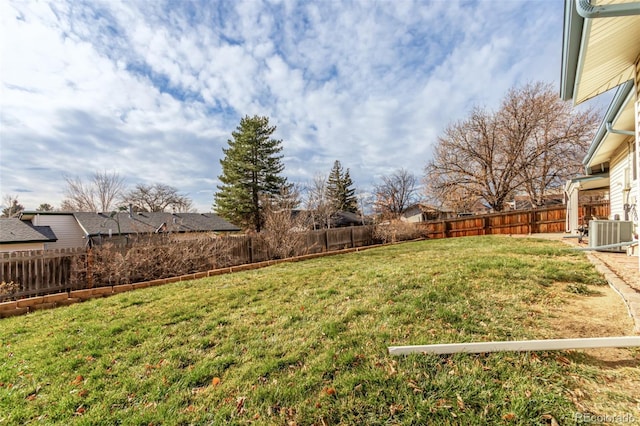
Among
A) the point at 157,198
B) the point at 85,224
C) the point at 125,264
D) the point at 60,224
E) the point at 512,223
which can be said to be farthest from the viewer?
the point at 157,198

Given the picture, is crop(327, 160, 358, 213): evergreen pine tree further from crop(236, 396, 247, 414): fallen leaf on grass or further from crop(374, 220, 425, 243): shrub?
crop(236, 396, 247, 414): fallen leaf on grass

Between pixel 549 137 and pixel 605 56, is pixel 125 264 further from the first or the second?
pixel 549 137

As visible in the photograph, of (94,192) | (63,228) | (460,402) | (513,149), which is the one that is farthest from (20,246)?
(513,149)

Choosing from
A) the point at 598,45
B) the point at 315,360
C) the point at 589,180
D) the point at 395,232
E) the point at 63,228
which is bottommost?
the point at 315,360

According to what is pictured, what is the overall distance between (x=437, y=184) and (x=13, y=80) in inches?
933

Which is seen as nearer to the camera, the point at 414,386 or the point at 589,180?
the point at 414,386

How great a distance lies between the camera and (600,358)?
212cm

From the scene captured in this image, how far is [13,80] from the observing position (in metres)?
7.05

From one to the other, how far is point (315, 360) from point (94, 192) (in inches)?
1508

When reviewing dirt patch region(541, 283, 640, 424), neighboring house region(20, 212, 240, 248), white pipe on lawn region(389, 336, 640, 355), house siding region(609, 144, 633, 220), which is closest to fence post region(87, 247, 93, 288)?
white pipe on lawn region(389, 336, 640, 355)

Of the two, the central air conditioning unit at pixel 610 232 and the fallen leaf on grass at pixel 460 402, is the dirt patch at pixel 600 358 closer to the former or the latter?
the fallen leaf on grass at pixel 460 402

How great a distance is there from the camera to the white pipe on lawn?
2139mm

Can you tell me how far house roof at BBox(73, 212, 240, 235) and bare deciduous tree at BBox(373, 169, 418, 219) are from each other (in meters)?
18.6

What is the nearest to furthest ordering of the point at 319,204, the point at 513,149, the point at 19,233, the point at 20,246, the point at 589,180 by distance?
the point at 589,180 → the point at 20,246 → the point at 19,233 → the point at 513,149 → the point at 319,204
